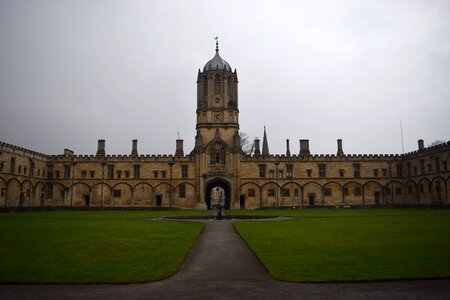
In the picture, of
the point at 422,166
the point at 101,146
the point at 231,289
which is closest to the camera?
the point at 231,289

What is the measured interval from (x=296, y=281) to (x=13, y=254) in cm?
829

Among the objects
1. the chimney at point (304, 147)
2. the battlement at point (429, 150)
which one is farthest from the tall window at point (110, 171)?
the battlement at point (429, 150)

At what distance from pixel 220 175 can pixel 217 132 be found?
6.17 meters

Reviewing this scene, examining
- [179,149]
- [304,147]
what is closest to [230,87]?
[179,149]

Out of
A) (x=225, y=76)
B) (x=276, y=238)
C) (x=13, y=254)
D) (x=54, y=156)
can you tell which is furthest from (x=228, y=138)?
(x=13, y=254)

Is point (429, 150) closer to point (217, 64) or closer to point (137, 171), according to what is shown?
point (217, 64)

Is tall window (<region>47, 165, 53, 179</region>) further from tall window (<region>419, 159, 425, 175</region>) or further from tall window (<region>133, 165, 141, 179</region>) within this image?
tall window (<region>419, 159, 425, 175</region>)

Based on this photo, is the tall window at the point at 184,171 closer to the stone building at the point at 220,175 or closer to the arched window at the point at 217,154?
the stone building at the point at 220,175

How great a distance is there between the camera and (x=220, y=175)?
5434cm

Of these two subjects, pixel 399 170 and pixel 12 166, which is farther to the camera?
pixel 399 170

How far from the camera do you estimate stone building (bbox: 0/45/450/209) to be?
55.2 m

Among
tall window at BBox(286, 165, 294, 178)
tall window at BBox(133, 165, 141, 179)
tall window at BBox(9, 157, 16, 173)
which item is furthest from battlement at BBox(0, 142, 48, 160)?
tall window at BBox(286, 165, 294, 178)

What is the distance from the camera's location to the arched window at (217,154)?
55.3 meters

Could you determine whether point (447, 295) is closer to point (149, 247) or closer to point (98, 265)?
point (98, 265)
